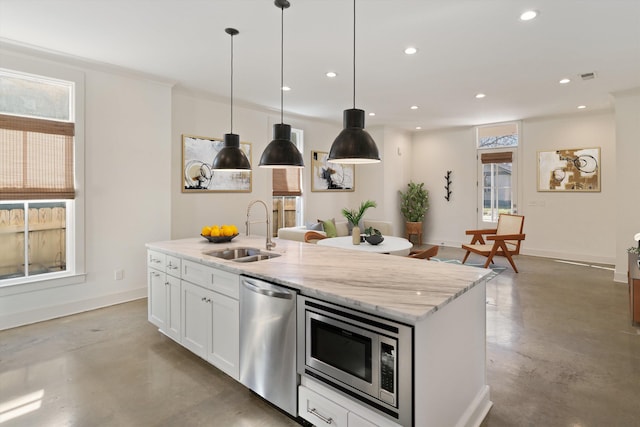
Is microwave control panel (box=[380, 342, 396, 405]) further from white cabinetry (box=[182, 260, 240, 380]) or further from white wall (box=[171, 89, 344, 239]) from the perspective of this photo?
white wall (box=[171, 89, 344, 239])

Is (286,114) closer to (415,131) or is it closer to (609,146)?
(415,131)

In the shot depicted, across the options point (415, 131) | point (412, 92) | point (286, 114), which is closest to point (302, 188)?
point (286, 114)

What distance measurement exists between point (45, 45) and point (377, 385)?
4.35m

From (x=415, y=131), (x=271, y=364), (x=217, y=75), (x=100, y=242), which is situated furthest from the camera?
(x=415, y=131)

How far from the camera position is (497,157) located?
7.46m

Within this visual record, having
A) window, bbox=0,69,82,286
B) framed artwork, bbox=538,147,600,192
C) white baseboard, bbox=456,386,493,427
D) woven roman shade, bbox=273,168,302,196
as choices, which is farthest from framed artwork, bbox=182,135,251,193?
framed artwork, bbox=538,147,600,192

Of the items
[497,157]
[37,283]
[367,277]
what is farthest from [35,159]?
[497,157]

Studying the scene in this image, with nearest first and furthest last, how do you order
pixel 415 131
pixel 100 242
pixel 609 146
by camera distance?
pixel 100 242 → pixel 609 146 → pixel 415 131

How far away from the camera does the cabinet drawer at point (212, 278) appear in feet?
7.52

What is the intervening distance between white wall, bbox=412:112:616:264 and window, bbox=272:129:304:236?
11.5 ft

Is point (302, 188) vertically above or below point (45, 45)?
below

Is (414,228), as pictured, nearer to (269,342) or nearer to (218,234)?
(218,234)

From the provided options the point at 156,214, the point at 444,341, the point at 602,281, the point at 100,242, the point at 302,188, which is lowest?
the point at 602,281

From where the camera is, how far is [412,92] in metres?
5.12
